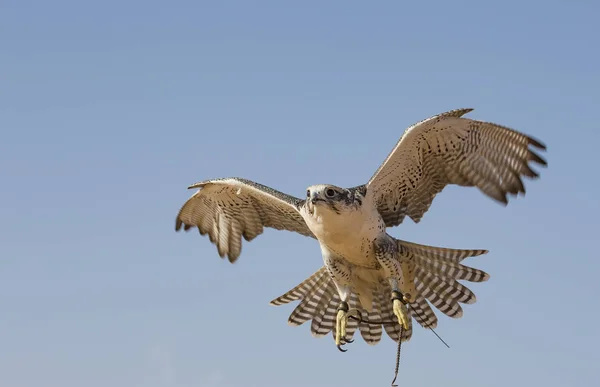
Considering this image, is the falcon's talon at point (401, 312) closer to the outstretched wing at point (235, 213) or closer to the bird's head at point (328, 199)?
the bird's head at point (328, 199)

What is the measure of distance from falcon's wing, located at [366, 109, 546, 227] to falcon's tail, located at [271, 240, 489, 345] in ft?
2.12

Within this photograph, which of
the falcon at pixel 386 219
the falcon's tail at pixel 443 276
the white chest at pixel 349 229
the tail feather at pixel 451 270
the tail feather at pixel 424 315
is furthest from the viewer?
the tail feather at pixel 424 315

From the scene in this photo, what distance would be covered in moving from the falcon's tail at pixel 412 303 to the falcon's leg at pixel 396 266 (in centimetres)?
18

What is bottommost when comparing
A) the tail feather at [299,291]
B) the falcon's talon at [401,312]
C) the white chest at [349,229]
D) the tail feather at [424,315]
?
the falcon's talon at [401,312]

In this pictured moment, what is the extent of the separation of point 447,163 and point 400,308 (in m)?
2.11

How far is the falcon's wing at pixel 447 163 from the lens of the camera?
569 inches

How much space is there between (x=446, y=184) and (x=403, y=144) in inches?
44.0

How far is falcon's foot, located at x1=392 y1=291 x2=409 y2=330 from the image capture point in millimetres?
14781

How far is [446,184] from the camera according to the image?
51.0 ft

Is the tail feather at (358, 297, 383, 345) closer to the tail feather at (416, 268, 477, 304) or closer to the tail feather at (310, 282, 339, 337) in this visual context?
the tail feather at (310, 282, 339, 337)

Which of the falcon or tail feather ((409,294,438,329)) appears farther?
tail feather ((409,294,438,329))

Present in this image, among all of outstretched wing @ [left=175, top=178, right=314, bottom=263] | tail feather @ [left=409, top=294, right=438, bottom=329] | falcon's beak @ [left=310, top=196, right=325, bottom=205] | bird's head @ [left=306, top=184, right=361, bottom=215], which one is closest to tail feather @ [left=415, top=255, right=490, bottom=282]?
tail feather @ [left=409, top=294, right=438, bottom=329]

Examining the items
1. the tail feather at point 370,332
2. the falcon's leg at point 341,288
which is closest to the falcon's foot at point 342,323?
the falcon's leg at point 341,288

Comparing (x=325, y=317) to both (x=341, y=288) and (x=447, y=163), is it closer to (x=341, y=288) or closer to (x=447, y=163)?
(x=341, y=288)
